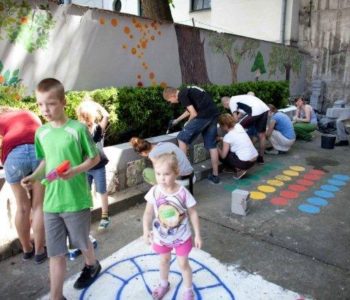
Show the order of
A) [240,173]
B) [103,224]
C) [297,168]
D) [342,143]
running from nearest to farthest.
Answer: [103,224] → [240,173] → [297,168] → [342,143]

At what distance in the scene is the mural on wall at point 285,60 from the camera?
1167cm

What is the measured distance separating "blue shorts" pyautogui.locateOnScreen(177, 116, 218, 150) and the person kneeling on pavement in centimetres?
25

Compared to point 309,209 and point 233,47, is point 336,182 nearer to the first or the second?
point 309,209

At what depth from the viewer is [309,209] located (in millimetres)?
4668

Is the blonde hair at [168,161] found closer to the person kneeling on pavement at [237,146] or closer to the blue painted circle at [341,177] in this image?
the person kneeling on pavement at [237,146]

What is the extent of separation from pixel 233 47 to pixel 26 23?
236 inches

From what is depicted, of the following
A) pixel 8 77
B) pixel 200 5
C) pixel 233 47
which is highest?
pixel 200 5

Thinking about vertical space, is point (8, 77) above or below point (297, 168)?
above

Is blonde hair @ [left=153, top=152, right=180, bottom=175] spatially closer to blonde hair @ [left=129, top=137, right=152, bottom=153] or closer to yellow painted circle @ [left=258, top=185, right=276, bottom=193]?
blonde hair @ [left=129, top=137, right=152, bottom=153]

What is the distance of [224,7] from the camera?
14.0 meters

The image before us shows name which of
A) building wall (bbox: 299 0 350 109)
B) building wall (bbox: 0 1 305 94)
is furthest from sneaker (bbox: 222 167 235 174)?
building wall (bbox: 299 0 350 109)

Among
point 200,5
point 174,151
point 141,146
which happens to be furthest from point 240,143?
point 200,5

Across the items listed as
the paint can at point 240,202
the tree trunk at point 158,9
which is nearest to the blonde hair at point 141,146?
the paint can at point 240,202

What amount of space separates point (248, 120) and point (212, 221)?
3100 millimetres
